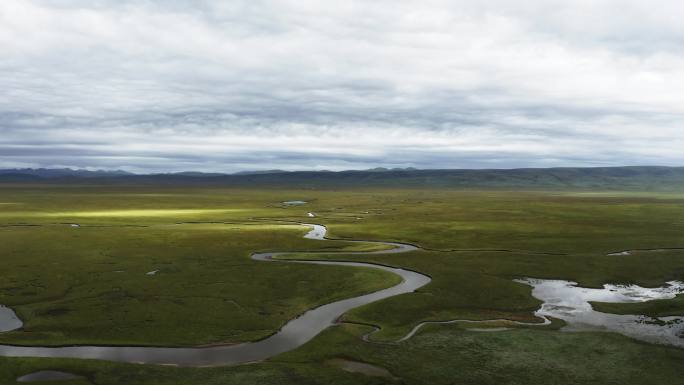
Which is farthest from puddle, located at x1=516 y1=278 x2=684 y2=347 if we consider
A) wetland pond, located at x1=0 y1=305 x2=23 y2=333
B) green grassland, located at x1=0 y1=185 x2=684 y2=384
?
wetland pond, located at x1=0 y1=305 x2=23 y2=333

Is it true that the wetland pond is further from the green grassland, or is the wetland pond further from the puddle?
the puddle

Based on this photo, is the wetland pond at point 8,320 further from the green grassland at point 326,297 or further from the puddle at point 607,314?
the puddle at point 607,314

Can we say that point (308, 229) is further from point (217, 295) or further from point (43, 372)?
point (43, 372)

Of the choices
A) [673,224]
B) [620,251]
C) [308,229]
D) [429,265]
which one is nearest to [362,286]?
[429,265]

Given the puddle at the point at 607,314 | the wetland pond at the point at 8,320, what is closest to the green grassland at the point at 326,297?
the wetland pond at the point at 8,320

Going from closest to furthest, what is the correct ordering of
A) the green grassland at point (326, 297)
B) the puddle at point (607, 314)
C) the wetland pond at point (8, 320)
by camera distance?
1. the green grassland at point (326, 297)
2. the puddle at point (607, 314)
3. the wetland pond at point (8, 320)

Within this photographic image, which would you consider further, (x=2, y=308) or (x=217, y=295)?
(x=217, y=295)

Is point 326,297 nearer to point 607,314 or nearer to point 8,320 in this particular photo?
point 607,314
